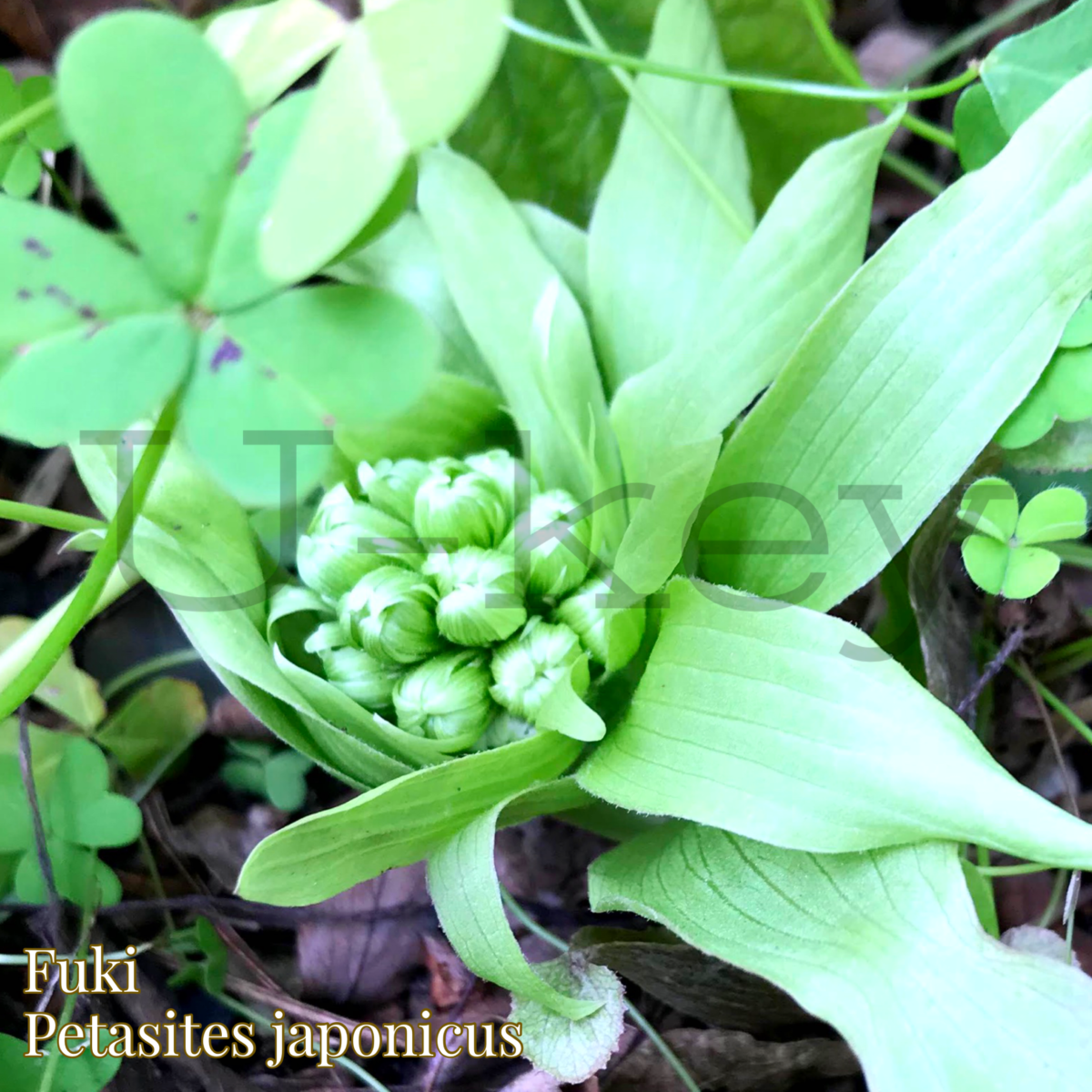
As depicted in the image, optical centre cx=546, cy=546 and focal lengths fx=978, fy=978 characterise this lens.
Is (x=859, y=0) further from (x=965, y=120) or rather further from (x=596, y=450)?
(x=596, y=450)

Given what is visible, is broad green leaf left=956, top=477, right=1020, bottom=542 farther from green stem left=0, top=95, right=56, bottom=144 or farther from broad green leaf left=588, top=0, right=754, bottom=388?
green stem left=0, top=95, right=56, bottom=144

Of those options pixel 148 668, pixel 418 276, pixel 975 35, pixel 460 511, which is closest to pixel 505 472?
pixel 460 511

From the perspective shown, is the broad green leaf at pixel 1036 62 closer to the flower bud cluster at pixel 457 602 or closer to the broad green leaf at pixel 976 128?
the broad green leaf at pixel 976 128

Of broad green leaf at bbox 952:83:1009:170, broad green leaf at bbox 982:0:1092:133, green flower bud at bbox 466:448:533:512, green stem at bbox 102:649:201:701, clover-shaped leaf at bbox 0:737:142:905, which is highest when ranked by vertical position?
broad green leaf at bbox 982:0:1092:133

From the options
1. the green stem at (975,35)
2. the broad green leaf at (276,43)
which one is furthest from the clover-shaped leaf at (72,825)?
the green stem at (975,35)

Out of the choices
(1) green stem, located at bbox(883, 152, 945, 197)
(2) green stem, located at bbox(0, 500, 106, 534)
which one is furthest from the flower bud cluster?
(1) green stem, located at bbox(883, 152, 945, 197)

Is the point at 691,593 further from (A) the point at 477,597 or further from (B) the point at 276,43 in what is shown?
(B) the point at 276,43
